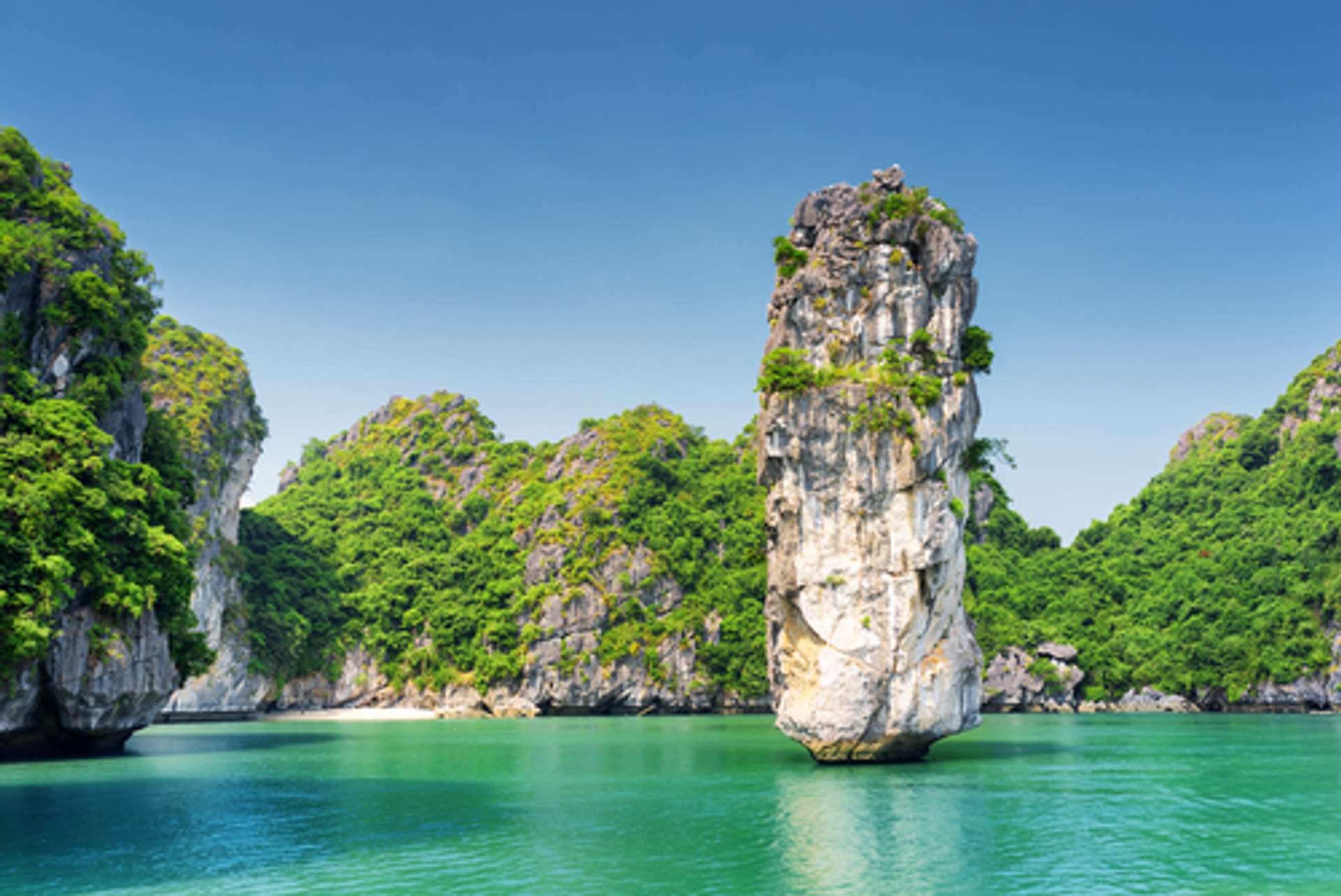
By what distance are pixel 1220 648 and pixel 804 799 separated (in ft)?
209

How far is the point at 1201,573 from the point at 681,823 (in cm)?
7518

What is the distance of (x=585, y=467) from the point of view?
105500 mm

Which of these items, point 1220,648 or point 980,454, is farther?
point 1220,648

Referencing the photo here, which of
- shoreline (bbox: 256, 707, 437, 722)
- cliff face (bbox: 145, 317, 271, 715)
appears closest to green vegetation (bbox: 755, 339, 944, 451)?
cliff face (bbox: 145, 317, 271, 715)

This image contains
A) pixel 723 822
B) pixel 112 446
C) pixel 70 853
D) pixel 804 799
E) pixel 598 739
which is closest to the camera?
pixel 70 853

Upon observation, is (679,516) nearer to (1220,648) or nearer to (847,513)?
(1220,648)

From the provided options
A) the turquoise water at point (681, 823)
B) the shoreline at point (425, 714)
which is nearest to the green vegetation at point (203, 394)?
the shoreline at point (425, 714)

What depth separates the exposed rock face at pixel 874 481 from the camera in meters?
31.0

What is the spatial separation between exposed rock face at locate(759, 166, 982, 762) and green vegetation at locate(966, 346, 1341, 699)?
42.3m

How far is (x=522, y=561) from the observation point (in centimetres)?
9562

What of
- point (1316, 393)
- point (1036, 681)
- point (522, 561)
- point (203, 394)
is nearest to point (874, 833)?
point (203, 394)

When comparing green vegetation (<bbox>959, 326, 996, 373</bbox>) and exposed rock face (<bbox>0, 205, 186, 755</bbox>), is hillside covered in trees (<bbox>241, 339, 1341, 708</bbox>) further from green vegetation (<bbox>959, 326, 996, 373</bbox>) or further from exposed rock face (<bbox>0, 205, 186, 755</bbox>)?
green vegetation (<bbox>959, 326, 996, 373</bbox>)

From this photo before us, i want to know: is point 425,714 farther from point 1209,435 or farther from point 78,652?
point 1209,435

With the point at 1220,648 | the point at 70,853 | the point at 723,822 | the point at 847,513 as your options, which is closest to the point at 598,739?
the point at 847,513
